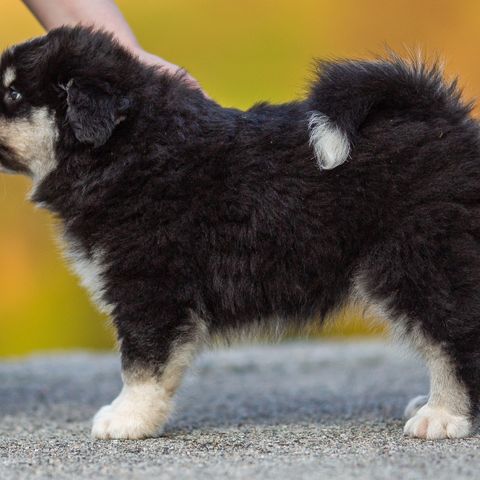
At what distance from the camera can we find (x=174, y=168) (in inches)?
171

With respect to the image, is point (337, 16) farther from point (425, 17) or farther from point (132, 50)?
point (132, 50)

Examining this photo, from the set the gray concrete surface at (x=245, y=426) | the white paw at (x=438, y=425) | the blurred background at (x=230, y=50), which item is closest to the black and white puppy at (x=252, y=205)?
the white paw at (x=438, y=425)

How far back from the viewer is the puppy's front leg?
4.27 meters

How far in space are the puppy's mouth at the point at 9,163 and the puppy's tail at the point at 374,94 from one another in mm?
1263

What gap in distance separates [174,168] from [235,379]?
302cm

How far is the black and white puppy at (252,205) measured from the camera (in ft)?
13.6

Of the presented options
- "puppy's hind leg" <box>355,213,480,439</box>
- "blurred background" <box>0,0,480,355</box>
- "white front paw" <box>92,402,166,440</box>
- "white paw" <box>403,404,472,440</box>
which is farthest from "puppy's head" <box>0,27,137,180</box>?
"blurred background" <box>0,0,480,355</box>

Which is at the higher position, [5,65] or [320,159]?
[5,65]

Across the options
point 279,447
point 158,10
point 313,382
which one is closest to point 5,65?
point 279,447

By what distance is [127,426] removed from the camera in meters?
4.29

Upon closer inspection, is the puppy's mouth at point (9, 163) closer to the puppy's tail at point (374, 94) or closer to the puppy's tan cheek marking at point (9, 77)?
the puppy's tan cheek marking at point (9, 77)

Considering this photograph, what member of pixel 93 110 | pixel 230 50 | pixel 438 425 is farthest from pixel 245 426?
pixel 230 50

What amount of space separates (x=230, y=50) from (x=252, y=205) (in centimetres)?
686

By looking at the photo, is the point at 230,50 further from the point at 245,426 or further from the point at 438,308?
the point at 438,308
